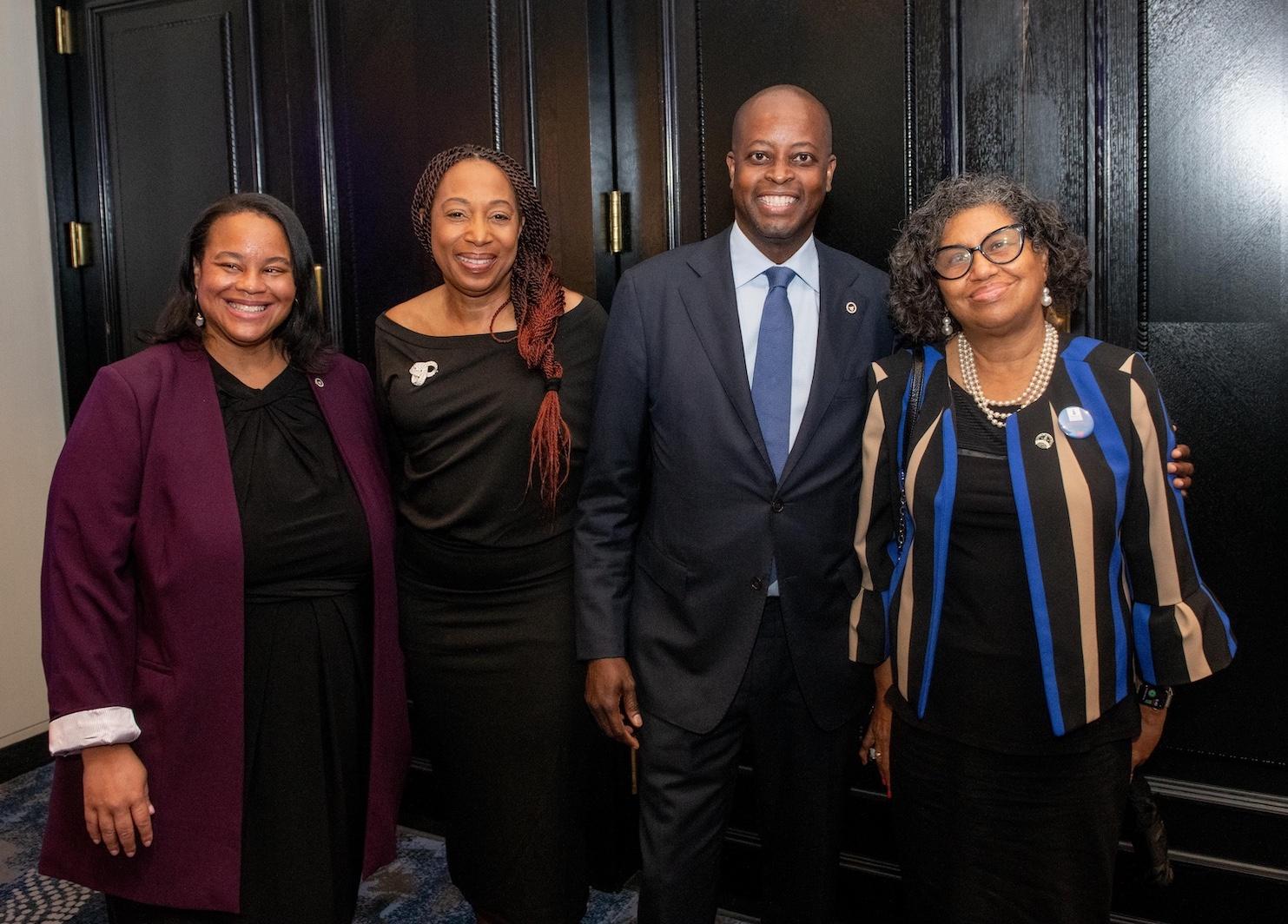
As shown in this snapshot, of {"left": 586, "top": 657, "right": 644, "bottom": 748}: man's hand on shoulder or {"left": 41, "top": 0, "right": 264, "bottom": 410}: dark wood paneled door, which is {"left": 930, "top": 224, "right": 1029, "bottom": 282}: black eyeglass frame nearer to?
{"left": 586, "top": 657, "right": 644, "bottom": 748}: man's hand on shoulder

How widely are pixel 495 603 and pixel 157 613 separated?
0.60m

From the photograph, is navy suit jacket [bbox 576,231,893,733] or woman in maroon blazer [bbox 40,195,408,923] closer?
woman in maroon blazer [bbox 40,195,408,923]

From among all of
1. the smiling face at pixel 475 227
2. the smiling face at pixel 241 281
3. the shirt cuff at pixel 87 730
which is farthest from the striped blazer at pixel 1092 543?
the shirt cuff at pixel 87 730

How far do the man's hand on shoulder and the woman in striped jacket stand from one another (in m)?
0.50

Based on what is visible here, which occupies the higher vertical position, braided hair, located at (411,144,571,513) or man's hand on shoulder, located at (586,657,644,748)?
braided hair, located at (411,144,571,513)

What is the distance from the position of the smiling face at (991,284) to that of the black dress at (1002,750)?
15cm

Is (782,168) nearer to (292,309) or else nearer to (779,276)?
(779,276)

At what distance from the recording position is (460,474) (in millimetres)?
1919

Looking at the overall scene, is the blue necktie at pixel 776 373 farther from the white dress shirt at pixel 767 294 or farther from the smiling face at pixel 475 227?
the smiling face at pixel 475 227

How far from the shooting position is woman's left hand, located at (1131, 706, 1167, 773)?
165 cm

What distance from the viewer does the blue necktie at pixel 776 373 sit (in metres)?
1.76

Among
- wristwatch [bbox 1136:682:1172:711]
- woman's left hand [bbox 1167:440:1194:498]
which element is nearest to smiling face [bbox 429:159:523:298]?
woman's left hand [bbox 1167:440:1194:498]

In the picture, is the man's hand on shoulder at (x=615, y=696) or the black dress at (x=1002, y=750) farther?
the man's hand on shoulder at (x=615, y=696)

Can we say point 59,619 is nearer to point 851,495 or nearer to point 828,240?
point 851,495
